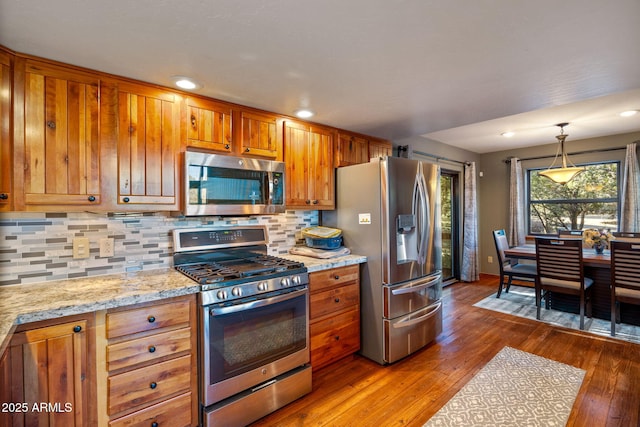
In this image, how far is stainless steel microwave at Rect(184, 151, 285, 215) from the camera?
211cm

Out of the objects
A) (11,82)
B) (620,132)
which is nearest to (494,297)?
(620,132)

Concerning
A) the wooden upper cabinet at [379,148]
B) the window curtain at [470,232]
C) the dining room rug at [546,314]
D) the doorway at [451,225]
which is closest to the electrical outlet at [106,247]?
the wooden upper cabinet at [379,148]

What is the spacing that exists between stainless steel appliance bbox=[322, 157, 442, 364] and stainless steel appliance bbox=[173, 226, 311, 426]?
73 centimetres

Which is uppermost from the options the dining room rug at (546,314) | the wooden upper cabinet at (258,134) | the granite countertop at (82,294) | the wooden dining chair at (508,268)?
the wooden upper cabinet at (258,134)

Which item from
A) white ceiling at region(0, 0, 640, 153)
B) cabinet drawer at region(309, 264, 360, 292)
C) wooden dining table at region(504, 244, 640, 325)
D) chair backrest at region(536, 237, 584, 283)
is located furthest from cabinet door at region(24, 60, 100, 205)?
wooden dining table at region(504, 244, 640, 325)

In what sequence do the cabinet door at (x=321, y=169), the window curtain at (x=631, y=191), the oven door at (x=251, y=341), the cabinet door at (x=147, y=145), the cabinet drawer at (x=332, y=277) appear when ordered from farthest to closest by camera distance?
1. the window curtain at (x=631, y=191)
2. the cabinet door at (x=321, y=169)
3. the cabinet drawer at (x=332, y=277)
4. the cabinet door at (x=147, y=145)
5. the oven door at (x=251, y=341)

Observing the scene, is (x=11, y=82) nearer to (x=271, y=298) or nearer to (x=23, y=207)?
(x=23, y=207)

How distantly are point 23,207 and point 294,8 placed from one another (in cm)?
173

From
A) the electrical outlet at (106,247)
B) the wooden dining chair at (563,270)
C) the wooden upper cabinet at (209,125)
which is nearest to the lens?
the electrical outlet at (106,247)

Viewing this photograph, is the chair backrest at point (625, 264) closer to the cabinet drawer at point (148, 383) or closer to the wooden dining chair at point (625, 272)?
the wooden dining chair at point (625, 272)

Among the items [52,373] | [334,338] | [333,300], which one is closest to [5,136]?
[52,373]

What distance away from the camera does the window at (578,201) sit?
4680mm

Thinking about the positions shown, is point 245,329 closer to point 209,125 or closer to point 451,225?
point 209,125

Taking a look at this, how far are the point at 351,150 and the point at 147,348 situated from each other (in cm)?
250
